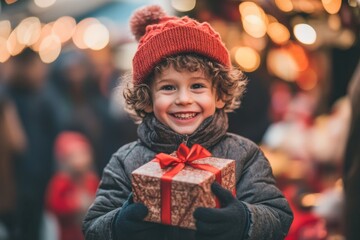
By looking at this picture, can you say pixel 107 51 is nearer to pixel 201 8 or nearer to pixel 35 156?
pixel 35 156

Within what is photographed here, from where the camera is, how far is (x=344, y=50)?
635 centimetres

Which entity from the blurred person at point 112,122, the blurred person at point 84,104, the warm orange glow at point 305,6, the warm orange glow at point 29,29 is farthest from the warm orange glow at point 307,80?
the warm orange glow at point 305,6

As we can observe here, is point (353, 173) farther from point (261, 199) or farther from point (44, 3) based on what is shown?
point (44, 3)

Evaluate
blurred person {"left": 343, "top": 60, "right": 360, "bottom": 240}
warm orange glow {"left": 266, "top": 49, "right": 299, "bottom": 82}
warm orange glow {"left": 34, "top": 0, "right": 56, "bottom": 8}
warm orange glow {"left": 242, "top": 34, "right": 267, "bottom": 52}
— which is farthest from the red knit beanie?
warm orange glow {"left": 34, "top": 0, "right": 56, "bottom": 8}

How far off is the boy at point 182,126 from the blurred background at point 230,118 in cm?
136

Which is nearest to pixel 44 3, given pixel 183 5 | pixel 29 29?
pixel 29 29

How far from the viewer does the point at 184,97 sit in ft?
8.27

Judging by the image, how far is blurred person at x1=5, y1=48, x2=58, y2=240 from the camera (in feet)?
19.6

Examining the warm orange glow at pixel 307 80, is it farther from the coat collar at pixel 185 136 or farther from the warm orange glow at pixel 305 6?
the coat collar at pixel 185 136

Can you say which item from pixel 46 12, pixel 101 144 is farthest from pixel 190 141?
pixel 46 12

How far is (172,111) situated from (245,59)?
3268 millimetres

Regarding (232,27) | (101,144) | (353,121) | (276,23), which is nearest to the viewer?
(353,121)

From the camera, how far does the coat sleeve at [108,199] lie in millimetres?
2551

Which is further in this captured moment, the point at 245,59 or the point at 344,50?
the point at 344,50
